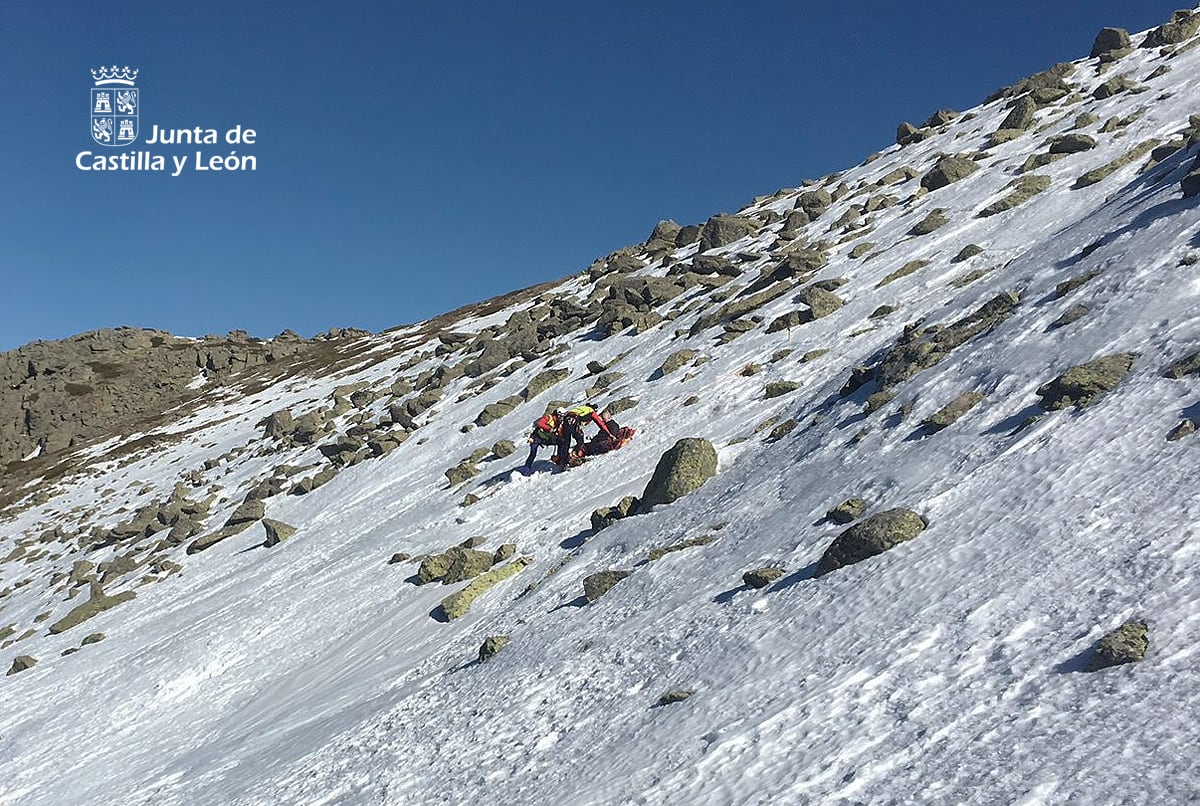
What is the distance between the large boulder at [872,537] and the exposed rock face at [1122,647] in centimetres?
318

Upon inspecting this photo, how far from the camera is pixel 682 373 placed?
84.4ft

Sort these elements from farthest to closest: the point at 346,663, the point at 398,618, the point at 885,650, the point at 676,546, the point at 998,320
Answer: the point at 398,618 → the point at 346,663 → the point at 998,320 → the point at 676,546 → the point at 885,650

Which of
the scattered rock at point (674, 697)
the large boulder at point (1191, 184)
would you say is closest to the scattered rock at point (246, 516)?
the scattered rock at point (674, 697)

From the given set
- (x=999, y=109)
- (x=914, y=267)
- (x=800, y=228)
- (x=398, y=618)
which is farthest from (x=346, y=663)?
(x=999, y=109)

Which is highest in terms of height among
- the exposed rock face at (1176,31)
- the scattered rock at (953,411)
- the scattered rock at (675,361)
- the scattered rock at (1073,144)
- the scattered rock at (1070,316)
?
the exposed rock face at (1176,31)

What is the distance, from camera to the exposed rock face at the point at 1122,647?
6.02 meters

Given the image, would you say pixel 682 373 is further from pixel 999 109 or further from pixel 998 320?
pixel 999 109

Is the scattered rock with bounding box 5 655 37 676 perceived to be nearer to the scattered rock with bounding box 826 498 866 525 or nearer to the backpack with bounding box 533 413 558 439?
the backpack with bounding box 533 413 558 439

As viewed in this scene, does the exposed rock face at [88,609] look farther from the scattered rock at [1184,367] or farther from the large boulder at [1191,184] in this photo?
the large boulder at [1191,184]

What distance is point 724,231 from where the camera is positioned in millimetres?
44875

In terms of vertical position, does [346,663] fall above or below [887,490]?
below

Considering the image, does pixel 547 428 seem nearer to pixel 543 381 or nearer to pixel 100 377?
pixel 543 381

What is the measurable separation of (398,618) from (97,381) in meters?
92.3

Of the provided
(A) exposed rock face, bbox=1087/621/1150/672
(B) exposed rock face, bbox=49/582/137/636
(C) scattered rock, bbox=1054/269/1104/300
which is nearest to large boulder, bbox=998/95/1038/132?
(C) scattered rock, bbox=1054/269/1104/300
